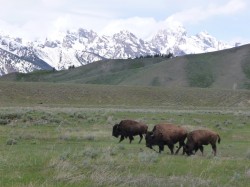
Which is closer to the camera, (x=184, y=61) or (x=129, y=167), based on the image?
(x=129, y=167)

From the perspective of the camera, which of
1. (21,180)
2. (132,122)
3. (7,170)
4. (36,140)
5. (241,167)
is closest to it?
(21,180)

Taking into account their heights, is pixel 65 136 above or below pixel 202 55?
below

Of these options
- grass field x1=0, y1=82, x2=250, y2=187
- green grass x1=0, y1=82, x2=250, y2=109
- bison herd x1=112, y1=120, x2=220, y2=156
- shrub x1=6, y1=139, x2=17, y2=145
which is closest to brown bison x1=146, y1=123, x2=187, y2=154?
bison herd x1=112, y1=120, x2=220, y2=156

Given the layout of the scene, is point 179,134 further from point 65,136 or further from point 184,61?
point 184,61

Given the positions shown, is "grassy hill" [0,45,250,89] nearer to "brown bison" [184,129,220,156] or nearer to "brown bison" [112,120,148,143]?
"brown bison" [112,120,148,143]

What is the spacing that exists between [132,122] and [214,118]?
1660 cm

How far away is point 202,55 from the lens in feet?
599

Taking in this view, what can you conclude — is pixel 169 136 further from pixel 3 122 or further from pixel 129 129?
pixel 3 122

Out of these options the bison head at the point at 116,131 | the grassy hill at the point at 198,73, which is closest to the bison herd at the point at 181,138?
the bison head at the point at 116,131

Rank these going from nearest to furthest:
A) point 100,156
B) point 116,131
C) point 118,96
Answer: point 100,156 < point 116,131 < point 118,96

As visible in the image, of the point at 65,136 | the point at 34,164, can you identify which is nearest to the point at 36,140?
the point at 65,136

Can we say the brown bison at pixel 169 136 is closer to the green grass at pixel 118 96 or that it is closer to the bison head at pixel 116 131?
the bison head at pixel 116 131

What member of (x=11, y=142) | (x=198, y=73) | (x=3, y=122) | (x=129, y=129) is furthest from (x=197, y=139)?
(x=198, y=73)

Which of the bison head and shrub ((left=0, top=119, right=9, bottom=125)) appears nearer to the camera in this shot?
the bison head
